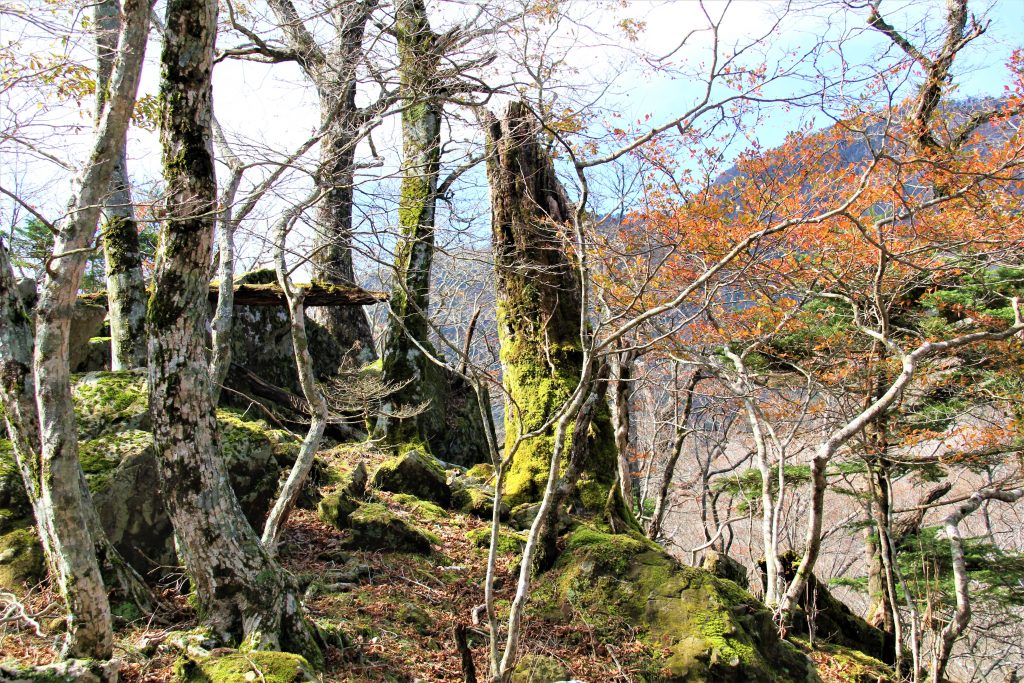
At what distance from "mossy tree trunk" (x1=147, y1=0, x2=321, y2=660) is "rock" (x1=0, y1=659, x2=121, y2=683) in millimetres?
752

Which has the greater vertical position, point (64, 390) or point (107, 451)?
point (64, 390)

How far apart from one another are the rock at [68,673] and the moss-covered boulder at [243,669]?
31 centimetres

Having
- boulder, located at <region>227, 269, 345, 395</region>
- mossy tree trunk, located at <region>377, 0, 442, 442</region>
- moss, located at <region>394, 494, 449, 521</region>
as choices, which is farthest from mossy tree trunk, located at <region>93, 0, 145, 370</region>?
moss, located at <region>394, 494, 449, 521</region>

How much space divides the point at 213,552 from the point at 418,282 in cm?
592

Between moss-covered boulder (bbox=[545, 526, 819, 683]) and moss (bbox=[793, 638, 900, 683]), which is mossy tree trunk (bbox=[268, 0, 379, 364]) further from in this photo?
moss (bbox=[793, 638, 900, 683])

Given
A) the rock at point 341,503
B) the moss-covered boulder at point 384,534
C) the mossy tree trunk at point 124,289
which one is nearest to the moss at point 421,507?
the rock at point 341,503

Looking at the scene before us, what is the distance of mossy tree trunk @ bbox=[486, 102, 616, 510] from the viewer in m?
6.61

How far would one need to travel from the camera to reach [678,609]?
5.09m

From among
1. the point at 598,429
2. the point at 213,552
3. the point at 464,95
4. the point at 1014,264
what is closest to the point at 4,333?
the point at 213,552

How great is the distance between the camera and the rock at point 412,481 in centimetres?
727

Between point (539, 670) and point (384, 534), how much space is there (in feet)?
6.59

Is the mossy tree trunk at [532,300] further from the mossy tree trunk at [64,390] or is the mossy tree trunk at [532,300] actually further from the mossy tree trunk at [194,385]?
the mossy tree trunk at [64,390]

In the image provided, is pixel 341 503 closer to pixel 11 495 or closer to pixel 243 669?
pixel 11 495

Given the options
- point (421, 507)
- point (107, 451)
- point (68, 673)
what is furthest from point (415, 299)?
point (68, 673)
